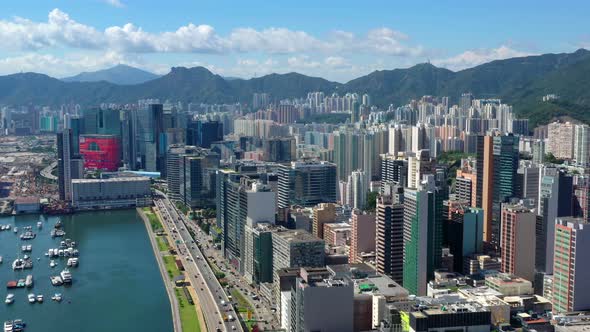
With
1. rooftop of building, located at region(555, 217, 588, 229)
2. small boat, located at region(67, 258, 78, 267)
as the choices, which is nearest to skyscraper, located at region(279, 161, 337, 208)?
small boat, located at region(67, 258, 78, 267)

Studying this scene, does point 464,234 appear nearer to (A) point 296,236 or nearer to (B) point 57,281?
(A) point 296,236

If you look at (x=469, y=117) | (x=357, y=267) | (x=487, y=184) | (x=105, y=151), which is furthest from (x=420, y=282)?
(x=469, y=117)

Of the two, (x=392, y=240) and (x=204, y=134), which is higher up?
(x=204, y=134)

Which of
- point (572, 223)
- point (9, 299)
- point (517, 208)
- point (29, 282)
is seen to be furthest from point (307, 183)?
point (572, 223)

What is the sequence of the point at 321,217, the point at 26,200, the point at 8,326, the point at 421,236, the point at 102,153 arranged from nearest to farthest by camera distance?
the point at 8,326, the point at 421,236, the point at 321,217, the point at 26,200, the point at 102,153

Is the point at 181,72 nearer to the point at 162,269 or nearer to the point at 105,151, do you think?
the point at 105,151

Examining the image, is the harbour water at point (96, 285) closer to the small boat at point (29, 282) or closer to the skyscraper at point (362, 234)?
the small boat at point (29, 282)
